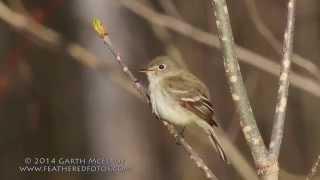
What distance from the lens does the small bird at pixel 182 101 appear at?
3324 mm

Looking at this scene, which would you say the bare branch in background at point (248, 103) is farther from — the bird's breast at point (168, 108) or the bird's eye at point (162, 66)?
the bird's eye at point (162, 66)

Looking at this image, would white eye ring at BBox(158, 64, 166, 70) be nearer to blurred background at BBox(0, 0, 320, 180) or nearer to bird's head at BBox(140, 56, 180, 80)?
bird's head at BBox(140, 56, 180, 80)

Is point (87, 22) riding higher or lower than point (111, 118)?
higher

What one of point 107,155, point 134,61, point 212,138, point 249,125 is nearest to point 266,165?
point 249,125

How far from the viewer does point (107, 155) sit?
4.14 metres

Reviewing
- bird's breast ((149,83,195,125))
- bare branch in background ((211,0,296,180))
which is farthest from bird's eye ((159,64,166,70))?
bare branch in background ((211,0,296,180))

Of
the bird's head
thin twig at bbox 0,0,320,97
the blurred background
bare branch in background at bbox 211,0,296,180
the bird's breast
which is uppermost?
the blurred background

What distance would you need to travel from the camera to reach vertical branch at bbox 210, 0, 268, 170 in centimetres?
214

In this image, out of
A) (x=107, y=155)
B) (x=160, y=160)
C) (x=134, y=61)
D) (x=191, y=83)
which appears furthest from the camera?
(x=160, y=160)

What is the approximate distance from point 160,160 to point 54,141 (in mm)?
1123

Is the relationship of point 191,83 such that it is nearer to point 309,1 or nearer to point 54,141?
point 309,1

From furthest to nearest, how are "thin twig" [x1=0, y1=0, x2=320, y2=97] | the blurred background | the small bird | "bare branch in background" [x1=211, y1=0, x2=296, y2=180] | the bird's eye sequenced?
1. the blurred background
2. the bird's eye
3. "thin twig" [x1=0, y1=0, x2=320, y2=97]
4. the small bird
5. "bare branch in background" [x1=211, y1=0, x2=296, y2=180]

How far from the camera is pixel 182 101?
3422 millimetres

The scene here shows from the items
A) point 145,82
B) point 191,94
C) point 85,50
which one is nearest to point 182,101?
point 191,94
